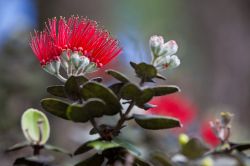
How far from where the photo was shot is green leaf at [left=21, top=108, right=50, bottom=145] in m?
0.66

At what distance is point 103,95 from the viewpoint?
0.61 m

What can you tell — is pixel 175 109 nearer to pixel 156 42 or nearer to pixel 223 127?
pixel 223 127

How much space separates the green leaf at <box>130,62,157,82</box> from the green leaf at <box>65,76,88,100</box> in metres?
0.06

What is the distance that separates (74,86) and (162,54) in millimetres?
112

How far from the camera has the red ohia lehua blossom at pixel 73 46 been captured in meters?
0.67

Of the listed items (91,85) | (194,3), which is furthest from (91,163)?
(194,3)

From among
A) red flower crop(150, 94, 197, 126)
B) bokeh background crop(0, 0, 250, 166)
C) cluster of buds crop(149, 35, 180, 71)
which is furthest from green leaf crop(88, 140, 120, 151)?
red flower crop(150, 94, 197, 126)

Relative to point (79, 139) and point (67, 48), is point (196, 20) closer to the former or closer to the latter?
point (79, 139)

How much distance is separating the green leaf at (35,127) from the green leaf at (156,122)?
0.39 ft

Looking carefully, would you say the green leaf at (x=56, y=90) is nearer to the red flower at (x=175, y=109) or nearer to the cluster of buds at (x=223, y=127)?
the cluster of buds at (x=223, y=127)

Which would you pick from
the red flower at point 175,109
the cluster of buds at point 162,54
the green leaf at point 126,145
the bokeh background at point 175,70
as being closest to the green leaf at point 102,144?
the green leaf at point 126,145

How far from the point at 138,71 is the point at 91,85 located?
0.07 m

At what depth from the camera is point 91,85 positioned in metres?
0.59

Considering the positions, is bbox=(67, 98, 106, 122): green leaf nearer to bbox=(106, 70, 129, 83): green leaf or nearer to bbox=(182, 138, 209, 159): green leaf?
bbox=(106, 70, 129, 83): green leaf
